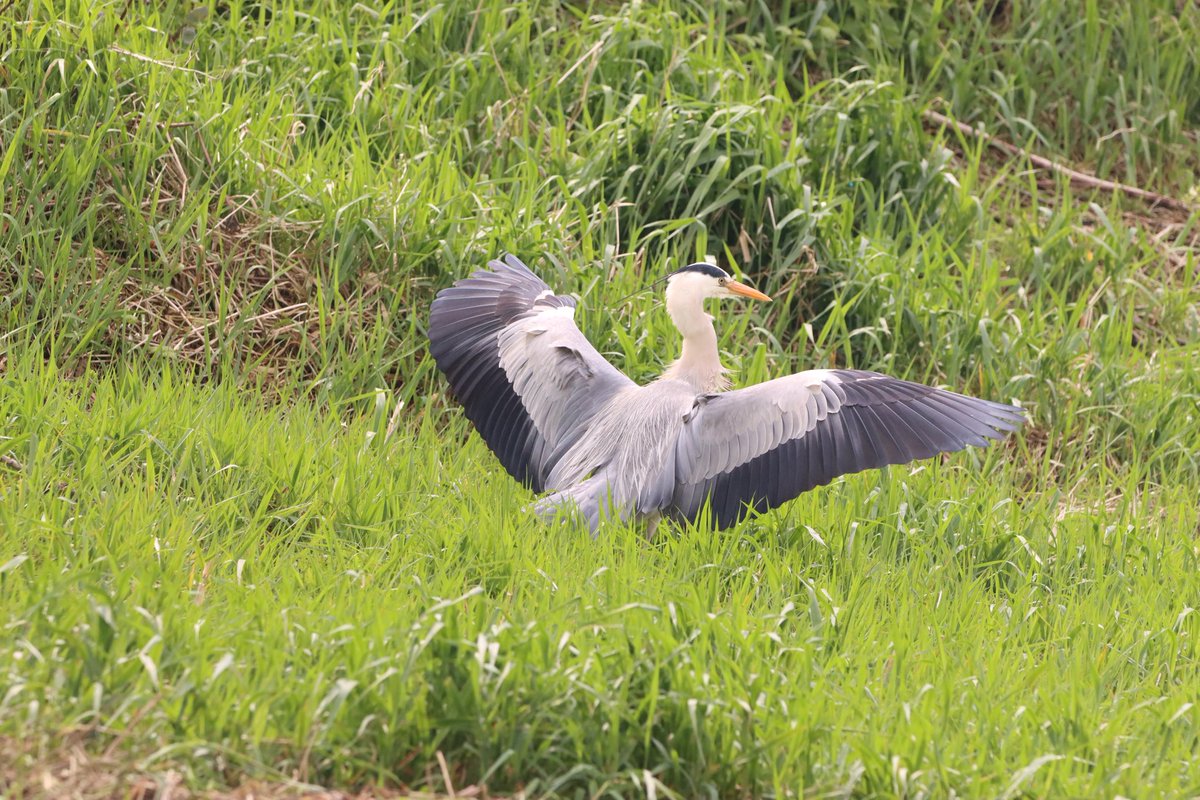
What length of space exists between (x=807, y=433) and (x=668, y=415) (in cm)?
53

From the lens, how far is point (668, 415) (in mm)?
5109

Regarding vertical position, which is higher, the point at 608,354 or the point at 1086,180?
the point at 1086,180

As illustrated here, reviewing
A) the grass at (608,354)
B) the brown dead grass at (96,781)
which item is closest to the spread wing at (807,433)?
the grass at (608,354)

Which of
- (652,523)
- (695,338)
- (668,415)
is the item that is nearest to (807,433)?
(668,415)

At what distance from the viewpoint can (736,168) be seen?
7.14 meters

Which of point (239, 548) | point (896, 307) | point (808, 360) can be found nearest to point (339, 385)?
point (239, 548)

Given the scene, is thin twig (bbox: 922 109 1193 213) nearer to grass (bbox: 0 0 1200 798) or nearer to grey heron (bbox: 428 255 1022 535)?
grass (bbox: 0 0 1200 798)

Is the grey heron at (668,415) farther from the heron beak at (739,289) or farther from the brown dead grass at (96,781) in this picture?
the brown dead grass at (96,781)

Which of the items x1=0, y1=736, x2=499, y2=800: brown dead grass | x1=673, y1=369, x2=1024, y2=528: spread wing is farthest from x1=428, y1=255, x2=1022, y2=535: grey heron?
x1=0, y1=736, x2=499, y2=800: brown dead grass

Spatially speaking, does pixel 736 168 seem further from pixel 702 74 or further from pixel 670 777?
pixel 670 777

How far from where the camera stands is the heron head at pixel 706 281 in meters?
5.41

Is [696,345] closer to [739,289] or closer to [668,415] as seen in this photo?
[739,289]

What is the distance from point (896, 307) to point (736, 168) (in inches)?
41.7

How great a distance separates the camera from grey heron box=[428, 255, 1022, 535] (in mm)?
4785
